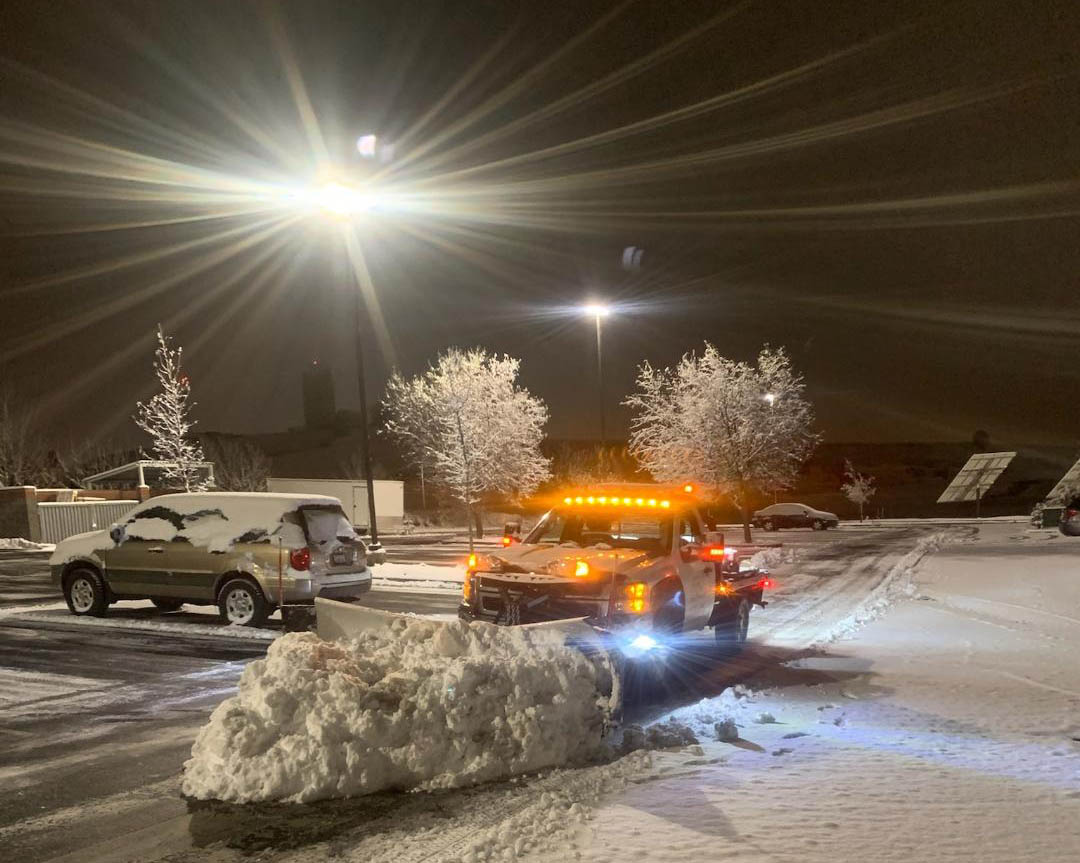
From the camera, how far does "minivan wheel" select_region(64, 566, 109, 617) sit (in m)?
14.0

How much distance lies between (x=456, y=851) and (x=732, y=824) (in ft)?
4.74

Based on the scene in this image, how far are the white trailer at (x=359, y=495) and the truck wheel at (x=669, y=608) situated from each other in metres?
43.2

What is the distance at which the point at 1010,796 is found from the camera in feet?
17.3

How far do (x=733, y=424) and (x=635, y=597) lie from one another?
3119cm

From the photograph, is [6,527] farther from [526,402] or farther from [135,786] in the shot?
[135,786]

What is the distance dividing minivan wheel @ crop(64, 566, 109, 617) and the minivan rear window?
11.3ft

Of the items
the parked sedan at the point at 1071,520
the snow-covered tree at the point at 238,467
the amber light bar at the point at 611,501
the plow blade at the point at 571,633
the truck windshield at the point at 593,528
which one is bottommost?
the parked sedan at the point at 1071,520

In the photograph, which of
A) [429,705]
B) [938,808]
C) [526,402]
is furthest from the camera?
[526,402]

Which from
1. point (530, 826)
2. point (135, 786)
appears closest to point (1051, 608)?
point (530, 826)

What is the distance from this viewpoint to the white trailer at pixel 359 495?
51.8 m

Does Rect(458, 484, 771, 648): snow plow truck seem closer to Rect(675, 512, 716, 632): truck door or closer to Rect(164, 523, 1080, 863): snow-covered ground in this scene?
Rect(675, 512, 716, 632): truck door

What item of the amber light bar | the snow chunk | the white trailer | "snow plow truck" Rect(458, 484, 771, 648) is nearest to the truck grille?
"snow plow truck" Rect(458, 484, 771, 648)

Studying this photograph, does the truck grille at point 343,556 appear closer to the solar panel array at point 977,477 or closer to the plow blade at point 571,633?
the plow blade at point 571,633

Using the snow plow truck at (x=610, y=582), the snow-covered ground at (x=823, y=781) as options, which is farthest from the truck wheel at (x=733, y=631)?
the snow-covered ground at (x=823, y=781)
